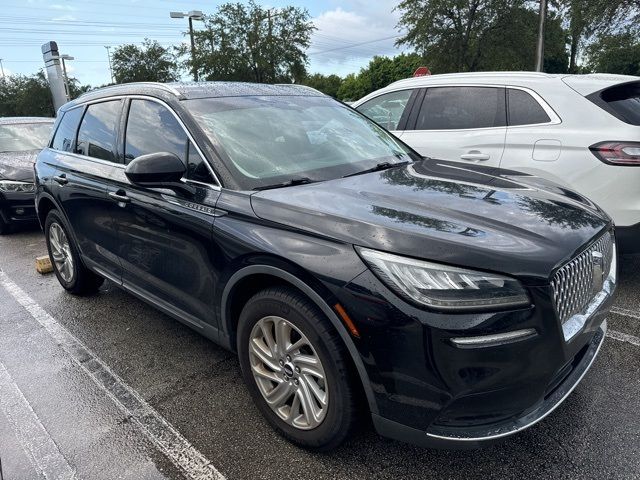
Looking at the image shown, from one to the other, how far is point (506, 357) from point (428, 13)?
25427mm

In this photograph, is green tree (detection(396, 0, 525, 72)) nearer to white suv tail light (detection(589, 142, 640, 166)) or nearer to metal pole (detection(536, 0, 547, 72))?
metal pole (detection(536, 0, 547, 72))

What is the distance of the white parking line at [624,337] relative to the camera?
3.16 m

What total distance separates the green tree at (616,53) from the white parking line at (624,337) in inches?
937

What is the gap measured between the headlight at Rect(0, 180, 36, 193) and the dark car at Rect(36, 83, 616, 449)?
4490 mm

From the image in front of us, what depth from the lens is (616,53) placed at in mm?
28219

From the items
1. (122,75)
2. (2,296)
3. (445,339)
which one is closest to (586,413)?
(445,339)

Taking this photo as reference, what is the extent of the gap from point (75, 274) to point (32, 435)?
201cm

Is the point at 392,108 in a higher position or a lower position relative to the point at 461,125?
higher

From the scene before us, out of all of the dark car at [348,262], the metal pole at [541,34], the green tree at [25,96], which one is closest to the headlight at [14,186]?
the dark car at [348,262]

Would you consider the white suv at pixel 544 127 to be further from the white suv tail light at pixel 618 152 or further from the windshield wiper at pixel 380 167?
the windshield wiper at pixel 380 167

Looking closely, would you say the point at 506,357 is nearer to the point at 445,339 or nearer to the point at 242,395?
the point at 445,339

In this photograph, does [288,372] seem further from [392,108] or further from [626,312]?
[392,108]

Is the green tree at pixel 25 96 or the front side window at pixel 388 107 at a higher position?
the green tree at pixel 25 96

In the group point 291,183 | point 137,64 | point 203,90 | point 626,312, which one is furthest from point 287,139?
point 137,64
